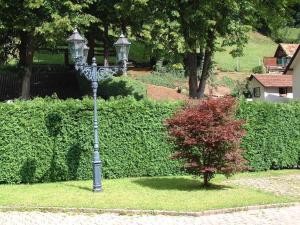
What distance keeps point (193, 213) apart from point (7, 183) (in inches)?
349

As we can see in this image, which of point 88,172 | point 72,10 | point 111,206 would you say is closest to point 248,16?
point 72,10

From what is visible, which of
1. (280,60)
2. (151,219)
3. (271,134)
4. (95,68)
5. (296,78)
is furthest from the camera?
(280,60)

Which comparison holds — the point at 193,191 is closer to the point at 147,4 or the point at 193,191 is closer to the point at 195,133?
the point at 195,133

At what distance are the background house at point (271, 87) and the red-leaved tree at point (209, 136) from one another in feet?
128

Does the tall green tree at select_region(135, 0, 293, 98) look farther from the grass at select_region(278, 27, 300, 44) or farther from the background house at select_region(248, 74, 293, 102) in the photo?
the grass at select_region(278, 27, 300, 44)

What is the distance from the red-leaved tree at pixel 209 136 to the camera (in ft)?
53.4

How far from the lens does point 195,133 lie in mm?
16484

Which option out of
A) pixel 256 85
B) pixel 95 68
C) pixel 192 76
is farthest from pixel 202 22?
pixel 256 85

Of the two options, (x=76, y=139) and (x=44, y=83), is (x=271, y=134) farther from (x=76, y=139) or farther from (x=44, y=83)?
(x=44, y=83)

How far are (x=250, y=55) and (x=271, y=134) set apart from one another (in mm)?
59907

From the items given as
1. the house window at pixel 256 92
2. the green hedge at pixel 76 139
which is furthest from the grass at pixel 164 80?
the green hedge at pixel 76 139

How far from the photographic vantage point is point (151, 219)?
12.7 m

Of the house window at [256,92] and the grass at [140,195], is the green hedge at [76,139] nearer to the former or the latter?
the grass at [140,195]

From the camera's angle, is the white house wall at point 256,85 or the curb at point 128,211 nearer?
the curb at point 128,211
